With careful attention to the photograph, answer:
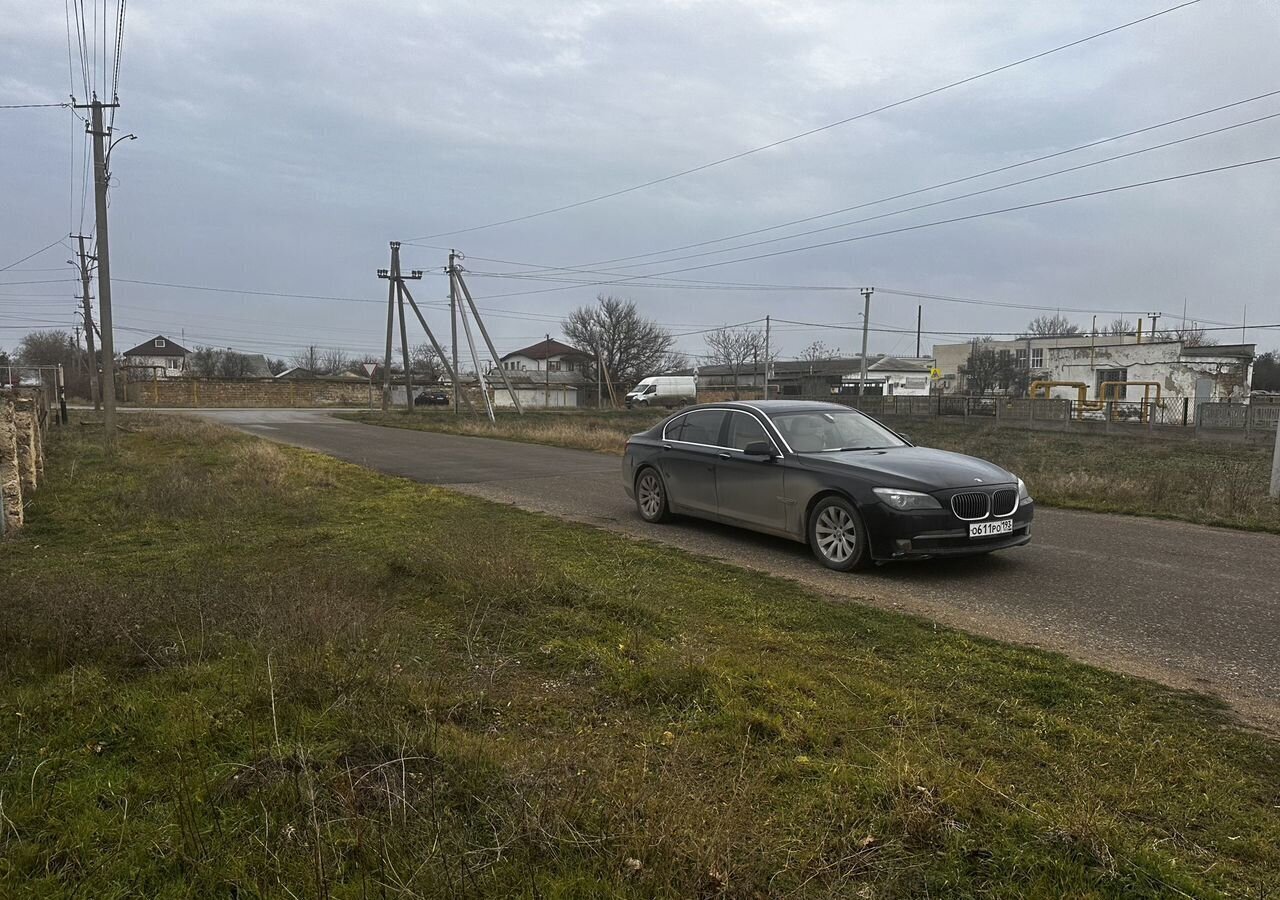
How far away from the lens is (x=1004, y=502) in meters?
6.55

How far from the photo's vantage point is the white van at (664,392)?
2445 inches

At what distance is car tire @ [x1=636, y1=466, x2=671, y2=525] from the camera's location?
893 cm

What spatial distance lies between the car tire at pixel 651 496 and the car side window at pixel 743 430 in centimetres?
109

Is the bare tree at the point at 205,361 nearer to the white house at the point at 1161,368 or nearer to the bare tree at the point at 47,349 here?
the bare tree at the point at 47,349

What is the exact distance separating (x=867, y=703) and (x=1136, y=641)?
2179 millimetres

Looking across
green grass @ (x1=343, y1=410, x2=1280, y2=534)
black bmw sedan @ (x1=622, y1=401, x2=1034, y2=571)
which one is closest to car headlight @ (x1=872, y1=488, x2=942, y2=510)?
black bmw sedan @ (x1=622, y1=401, x2=1034, y2=571)

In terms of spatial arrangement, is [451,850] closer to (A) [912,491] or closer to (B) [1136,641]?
(B) [1136,641]

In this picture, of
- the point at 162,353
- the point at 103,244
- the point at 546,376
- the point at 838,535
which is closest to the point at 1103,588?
A: the point at 838,535

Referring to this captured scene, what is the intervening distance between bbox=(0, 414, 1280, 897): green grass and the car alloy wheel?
3168 millimetres

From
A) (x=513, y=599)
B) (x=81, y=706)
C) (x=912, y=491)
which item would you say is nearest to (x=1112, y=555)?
(x=912, y=491)

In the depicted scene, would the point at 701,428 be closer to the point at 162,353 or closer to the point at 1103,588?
the point at 1103,588

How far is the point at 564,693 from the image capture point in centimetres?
376

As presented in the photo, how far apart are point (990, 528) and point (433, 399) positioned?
2329 inches

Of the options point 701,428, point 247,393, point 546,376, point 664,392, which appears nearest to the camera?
point 701,428
